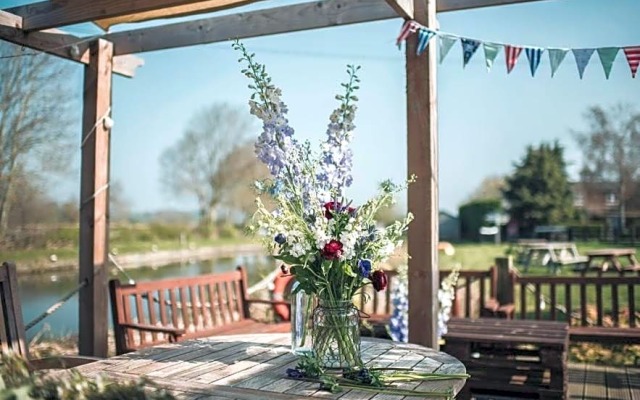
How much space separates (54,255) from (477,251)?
7.02 metres

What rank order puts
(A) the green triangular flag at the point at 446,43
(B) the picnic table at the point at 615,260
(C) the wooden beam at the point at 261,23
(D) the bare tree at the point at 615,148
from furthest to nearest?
(D) the bare tree at the point at 615,148 → (B) the picnic table at the point at 615,260 → (C) the wooden beam at the point at 261,23 → (A) the green triangular flag at the point at 446,43

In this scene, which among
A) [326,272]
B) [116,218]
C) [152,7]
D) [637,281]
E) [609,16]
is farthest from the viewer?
[116,218]

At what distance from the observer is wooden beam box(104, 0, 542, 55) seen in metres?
3.22

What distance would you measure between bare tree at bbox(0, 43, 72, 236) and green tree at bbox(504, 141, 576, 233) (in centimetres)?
747

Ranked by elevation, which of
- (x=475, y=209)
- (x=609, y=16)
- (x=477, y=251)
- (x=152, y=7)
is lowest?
(x=477, y=251)

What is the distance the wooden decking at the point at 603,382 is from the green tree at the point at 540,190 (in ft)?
19.4

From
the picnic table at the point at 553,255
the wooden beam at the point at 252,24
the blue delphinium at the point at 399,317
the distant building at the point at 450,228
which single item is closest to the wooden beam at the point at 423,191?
the wooden beam at the point at 252,24

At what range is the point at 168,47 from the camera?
3775 millimetres

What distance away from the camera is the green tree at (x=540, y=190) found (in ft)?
33.8

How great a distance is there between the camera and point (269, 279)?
6070mm

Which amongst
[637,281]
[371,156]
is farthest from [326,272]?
[371,156]

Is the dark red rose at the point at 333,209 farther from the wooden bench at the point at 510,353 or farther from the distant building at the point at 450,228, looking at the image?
the distant building at the point at 450,228

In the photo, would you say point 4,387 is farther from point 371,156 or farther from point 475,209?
point 475,209

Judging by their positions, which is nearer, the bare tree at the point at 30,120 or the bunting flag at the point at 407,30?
the bunting flag at the point at 407,30
